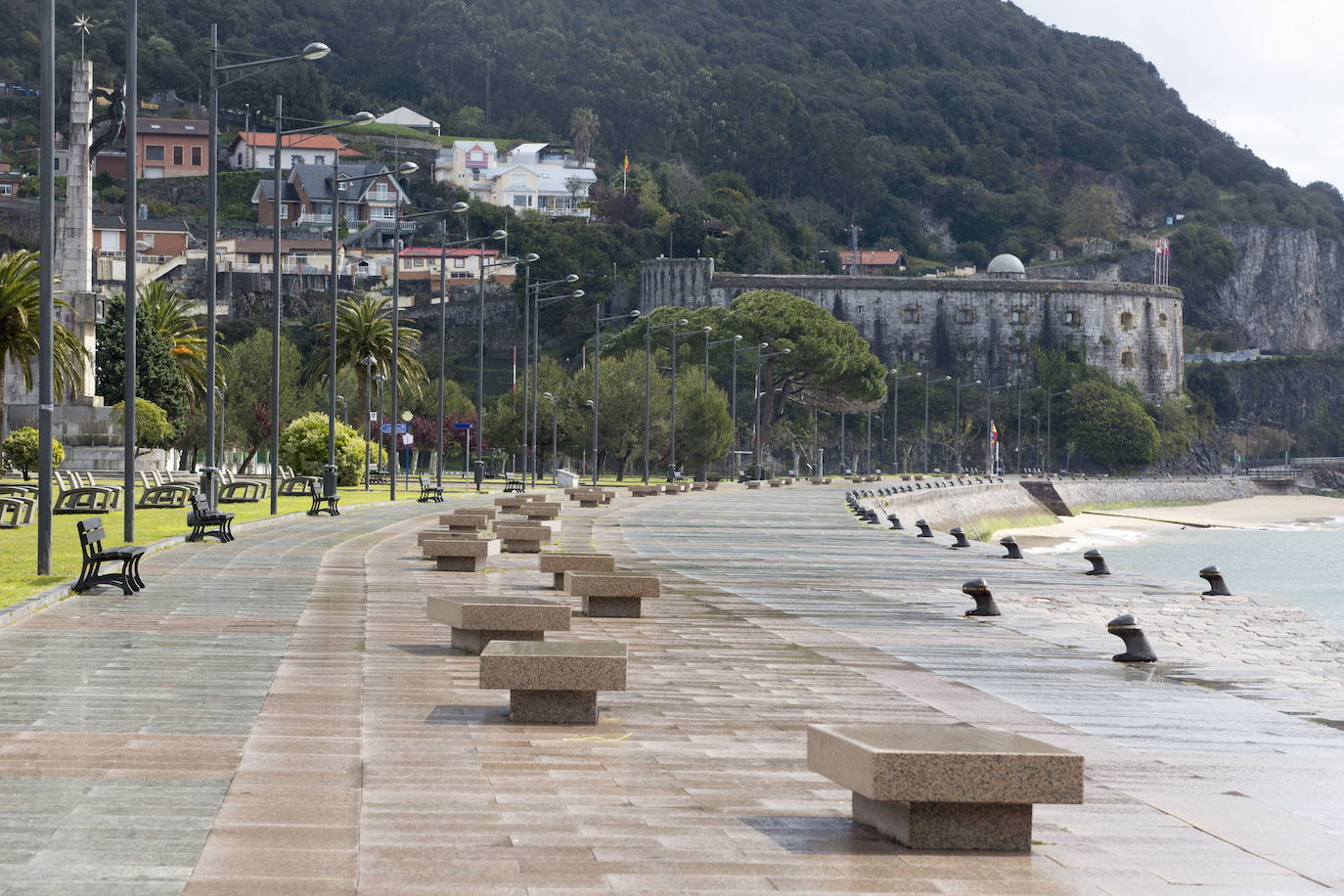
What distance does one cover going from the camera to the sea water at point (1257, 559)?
1900 inches

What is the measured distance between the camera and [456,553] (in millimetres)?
20719

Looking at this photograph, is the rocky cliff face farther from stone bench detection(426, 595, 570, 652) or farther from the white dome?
stone bench detection(426, 595, 570, 652)

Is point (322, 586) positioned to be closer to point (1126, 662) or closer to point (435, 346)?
point (1126, 662)

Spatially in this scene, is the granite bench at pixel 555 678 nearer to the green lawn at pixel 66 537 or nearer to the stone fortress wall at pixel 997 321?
the green lawn at pixel 66 537

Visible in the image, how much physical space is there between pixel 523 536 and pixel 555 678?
580 inches

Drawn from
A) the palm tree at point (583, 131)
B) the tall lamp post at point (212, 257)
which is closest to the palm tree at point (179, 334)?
the tall lamp post at point (212, 257)

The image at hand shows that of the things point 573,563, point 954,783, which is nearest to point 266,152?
point 573,563

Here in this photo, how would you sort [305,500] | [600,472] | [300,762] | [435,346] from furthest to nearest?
[435,346] → [600,472] → [305,500] → [300,762]

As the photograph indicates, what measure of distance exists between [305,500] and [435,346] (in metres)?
103

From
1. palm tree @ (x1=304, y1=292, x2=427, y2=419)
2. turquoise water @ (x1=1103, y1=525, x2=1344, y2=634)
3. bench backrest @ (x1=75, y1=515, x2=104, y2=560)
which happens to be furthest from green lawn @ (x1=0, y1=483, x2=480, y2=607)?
palm tree @ (x1=304, y1=292, x2=427, y2=419)

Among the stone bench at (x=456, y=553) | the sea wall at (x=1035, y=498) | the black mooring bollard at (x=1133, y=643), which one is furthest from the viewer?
the sea wall at (x=1035, y=498)

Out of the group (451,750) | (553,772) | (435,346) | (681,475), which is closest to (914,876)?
(553,772)

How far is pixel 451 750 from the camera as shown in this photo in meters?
8.46

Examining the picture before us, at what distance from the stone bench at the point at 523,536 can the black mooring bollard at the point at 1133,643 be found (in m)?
10.5
